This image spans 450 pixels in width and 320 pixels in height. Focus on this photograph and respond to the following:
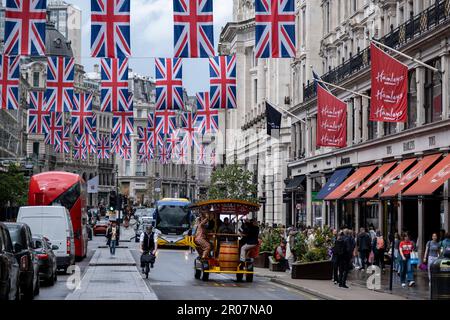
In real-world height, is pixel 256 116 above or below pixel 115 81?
above

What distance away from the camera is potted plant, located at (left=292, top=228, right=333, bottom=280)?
37.5m

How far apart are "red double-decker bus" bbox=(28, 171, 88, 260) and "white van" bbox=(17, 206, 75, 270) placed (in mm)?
7378

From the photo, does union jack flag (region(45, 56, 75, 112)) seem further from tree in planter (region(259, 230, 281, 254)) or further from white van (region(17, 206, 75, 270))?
tree in planter (region(259, 230, 281, 254))

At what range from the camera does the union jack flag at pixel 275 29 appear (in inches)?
1345

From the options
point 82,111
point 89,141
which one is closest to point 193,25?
point 82,111

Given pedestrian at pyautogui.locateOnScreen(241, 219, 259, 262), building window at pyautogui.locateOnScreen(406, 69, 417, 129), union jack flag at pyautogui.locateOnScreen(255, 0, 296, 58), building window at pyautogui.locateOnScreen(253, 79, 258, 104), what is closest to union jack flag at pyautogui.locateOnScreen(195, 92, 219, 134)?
building window at pyautogui.locateOnScreen(406, 69, 417, 129)

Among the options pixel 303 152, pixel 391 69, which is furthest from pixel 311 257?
pixel 303 152

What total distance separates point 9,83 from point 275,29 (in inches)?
637

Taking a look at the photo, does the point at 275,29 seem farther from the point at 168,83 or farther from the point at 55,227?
the point at 168,83

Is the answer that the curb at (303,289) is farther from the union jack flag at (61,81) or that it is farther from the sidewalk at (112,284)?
the union jack flag at (61,81)

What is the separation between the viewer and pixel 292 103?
240ft

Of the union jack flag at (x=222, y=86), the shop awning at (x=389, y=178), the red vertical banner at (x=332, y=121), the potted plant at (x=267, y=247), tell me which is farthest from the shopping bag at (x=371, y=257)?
the union jack flag at (x=222, y=86)

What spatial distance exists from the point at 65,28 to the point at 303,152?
11430cm

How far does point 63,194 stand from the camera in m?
48.7
